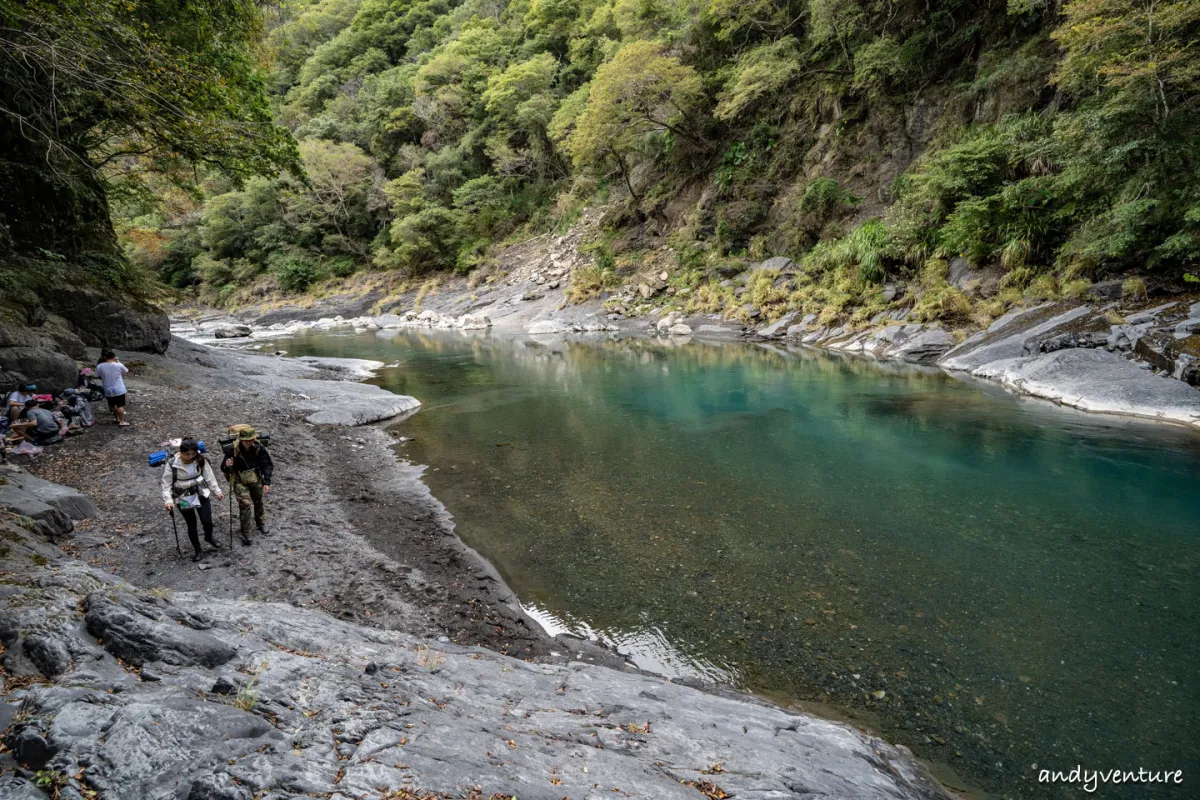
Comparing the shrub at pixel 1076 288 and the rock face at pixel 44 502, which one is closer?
the rock face at pixel 44 502

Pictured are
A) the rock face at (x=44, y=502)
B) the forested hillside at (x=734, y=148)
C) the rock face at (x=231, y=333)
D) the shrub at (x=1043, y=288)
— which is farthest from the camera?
→ the rock face at (x=231, y=333)

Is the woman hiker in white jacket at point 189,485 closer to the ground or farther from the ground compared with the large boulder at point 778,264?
closer to the ground

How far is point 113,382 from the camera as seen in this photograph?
9.19m

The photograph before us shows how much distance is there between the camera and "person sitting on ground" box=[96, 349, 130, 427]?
9.05 m

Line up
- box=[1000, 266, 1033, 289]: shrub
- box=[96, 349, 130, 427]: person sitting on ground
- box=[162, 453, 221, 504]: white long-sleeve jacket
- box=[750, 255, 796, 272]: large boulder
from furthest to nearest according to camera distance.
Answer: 1. box=[750, 255, 796, 272]: large boulder
2. box=[1000, 266, 1033, 289]: shrub
3. box=[96, 349, 130, 427]: person sitting on ground
4. box=[162, 453, 221, 504]: white long-sleeve jacket

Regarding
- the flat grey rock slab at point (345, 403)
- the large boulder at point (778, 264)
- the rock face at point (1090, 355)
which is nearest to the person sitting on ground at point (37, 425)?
the flat grey rock slab at point (345, 403)

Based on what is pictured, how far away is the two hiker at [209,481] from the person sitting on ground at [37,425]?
13.0 feet

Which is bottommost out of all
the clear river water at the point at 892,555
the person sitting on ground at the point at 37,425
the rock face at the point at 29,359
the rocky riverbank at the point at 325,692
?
the clear river water at the point at 892,555

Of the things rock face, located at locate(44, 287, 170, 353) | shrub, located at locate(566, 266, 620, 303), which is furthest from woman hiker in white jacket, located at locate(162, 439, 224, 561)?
shrub, located at locate(566, 266, 620, 303)

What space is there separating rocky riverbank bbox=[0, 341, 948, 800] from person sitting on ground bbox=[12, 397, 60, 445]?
252 cm

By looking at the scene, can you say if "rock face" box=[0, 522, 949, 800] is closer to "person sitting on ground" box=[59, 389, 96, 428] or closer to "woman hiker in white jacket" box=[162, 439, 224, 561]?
"woman hiker in white jacket" box=[162, 439, 224, 561]

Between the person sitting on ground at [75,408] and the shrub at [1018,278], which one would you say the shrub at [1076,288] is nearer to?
the shrub at [1018,278]

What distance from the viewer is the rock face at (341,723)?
220cm
